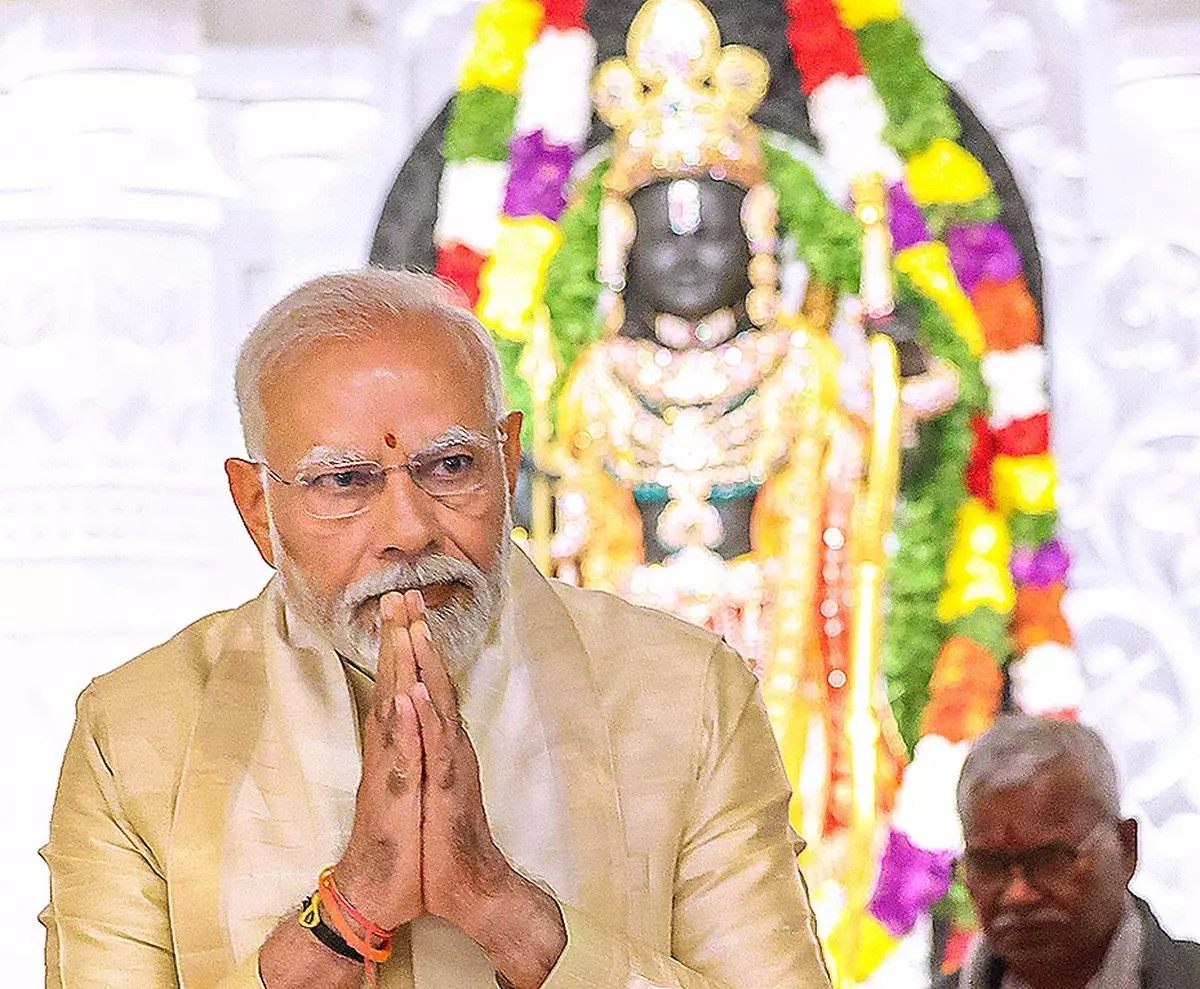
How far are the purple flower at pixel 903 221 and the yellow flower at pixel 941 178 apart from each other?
4 centimetres

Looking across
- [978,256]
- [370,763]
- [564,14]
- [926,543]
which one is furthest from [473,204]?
[370,763]

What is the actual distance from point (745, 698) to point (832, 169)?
14.4ft

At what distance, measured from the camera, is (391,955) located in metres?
1.98

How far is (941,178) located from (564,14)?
1.13 metres

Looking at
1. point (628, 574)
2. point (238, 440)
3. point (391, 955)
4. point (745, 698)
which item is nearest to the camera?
point (391, 955)

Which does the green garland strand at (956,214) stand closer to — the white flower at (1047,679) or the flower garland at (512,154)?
the flower garland at (512,154)

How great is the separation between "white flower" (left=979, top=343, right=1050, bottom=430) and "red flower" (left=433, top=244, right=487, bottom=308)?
4.48 ft

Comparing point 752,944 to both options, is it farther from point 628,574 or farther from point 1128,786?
point 1128,786

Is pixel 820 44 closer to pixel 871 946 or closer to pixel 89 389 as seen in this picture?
pixel 89 389

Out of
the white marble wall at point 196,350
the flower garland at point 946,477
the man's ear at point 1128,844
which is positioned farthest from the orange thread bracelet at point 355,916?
the white marble wall at point 196,350

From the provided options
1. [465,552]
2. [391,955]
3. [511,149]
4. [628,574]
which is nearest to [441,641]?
[465,552]

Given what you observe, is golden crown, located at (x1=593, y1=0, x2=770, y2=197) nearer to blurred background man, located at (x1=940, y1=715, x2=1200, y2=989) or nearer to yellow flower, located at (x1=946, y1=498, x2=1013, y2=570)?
yellow flower, located at (x1=946, y1=498, x2=1013, y2=570)

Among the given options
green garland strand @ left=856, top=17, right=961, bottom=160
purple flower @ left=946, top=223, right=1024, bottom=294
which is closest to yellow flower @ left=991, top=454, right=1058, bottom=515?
purple flower @ left=946, top=223, right=1024, bottom=294

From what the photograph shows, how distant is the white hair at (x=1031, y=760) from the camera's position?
3.40 metres
